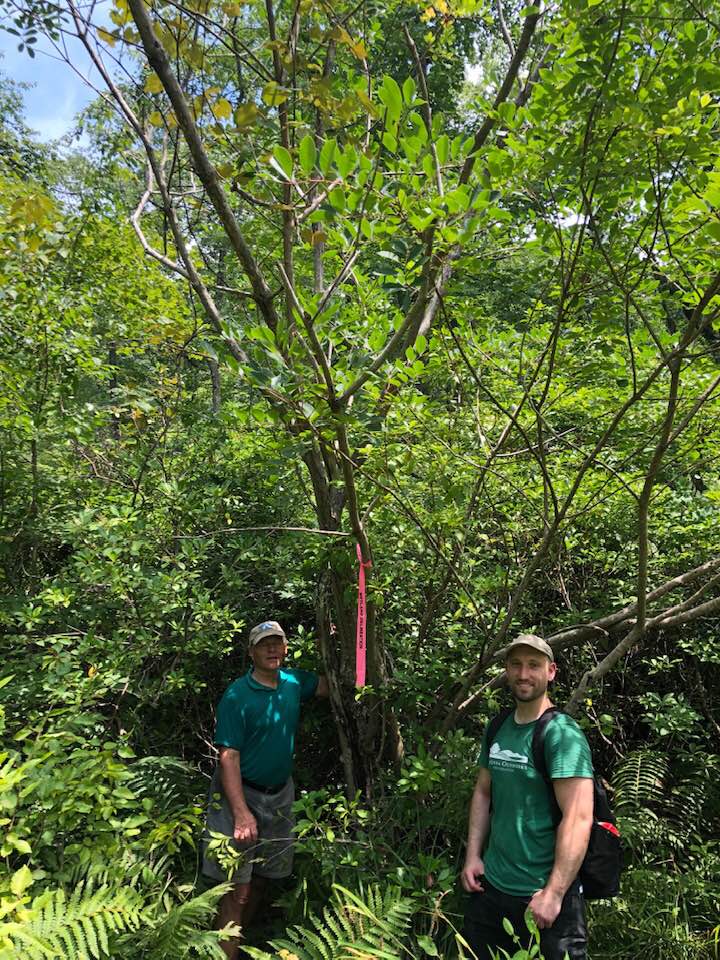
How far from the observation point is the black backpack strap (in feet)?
7.91

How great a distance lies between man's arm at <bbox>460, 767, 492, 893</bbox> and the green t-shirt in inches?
2.1

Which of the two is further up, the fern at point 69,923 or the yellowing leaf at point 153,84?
the yellowing leaf at point 153,84

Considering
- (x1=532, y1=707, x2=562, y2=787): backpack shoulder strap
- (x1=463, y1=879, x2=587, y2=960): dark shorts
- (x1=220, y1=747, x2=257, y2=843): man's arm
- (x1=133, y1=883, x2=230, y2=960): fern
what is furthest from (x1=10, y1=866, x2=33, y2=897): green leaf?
(x1=532, y1=707, x2=562, y2=787): backpack shoulder strap

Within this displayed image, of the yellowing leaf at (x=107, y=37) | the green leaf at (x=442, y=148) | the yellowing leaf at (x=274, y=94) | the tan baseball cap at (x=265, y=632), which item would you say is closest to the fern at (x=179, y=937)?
the tan baseball cap at (x=265, y=632)

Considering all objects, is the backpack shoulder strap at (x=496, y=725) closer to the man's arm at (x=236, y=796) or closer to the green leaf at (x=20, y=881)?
the man's arm at (x=236, y=796)

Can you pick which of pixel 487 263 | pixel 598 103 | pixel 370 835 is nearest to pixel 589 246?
pixel 487 263

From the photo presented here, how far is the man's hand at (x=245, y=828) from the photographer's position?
3.09 m

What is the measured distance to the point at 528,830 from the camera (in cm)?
243

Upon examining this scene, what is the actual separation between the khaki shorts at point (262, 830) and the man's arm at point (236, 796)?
0.23 ft

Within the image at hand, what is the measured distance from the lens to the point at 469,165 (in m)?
3.37

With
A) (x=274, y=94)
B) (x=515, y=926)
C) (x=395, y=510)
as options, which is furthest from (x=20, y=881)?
(x=274, y=94)

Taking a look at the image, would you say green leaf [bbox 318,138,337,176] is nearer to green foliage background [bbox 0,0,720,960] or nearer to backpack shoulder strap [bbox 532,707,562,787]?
green foliage background [bbox 0,0,720,960]

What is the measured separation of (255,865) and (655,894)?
2.13m

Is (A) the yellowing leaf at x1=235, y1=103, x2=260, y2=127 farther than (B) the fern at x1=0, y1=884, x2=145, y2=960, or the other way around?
(A) the yellowing leaf at x1=235, y1=103, x2=260, y2=127
